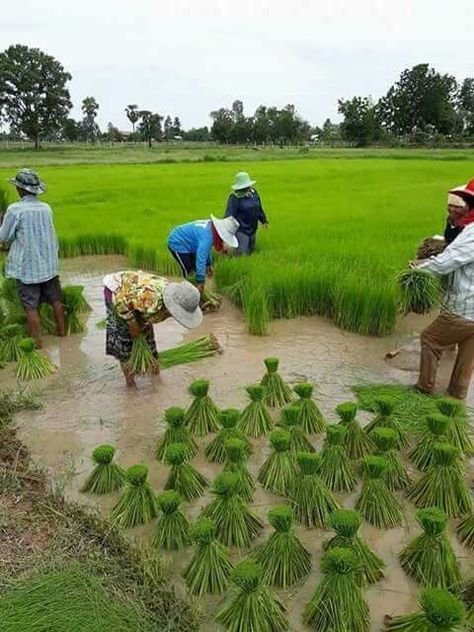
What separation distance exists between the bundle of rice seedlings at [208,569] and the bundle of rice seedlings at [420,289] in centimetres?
227

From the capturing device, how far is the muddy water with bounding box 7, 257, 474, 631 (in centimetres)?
247

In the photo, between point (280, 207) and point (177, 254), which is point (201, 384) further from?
point (280, 207)

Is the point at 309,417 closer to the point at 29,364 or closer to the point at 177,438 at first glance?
the point at 177,438

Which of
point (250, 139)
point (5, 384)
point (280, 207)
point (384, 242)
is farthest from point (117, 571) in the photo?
point (250, 139)

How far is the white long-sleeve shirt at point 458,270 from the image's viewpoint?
351cm

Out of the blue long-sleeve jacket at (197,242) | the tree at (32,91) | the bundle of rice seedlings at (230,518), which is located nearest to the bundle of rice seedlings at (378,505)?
the bundle of rice seedlings at (230,518)

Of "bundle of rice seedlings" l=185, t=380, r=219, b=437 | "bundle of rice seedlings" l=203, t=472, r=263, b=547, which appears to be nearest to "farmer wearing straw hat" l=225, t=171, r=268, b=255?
"bundle of rice seedlings" l=185, t=380, r=219, b=437

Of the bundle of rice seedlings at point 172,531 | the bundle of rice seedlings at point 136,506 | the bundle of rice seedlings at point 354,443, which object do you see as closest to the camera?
the bundle of rice seedlings at point 172,531

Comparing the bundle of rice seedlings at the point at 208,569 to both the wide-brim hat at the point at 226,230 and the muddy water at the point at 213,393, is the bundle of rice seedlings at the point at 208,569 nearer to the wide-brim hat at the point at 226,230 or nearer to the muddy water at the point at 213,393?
the muddy water at the point at 213,393

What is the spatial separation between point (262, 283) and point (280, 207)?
18.0ft

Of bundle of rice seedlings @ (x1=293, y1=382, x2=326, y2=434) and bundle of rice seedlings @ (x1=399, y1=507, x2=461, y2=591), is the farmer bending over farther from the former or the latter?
bundle of rice seedlings @ (x1=399, y1=507, x2=461, y2=591)

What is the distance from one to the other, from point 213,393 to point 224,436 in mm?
976

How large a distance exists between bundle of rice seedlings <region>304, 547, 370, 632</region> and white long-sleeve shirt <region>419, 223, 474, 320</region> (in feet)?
7.11

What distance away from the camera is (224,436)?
122 inches
